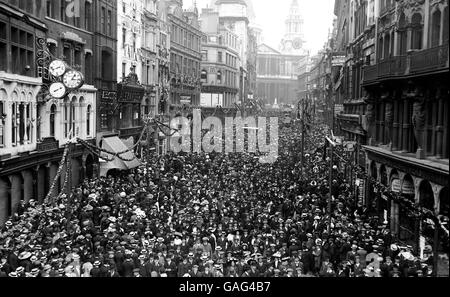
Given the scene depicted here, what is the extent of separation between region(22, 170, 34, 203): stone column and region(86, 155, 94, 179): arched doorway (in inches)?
407

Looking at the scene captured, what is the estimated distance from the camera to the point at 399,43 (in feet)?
85.3

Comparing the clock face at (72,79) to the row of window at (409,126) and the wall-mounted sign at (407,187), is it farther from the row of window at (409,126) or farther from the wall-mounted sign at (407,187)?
the wall-mounted sign at (407,187)

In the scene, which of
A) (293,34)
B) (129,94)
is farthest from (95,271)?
(293,34)

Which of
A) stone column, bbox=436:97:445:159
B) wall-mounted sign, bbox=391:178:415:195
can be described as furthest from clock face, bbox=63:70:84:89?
stone column, bbox=436:97:445:159

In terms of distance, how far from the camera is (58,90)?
1243 inches

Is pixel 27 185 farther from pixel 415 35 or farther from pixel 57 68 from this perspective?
pixel 415 35

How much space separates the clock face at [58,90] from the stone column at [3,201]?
5365 mm

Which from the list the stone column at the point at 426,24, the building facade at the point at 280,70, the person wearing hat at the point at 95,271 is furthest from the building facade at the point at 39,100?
the building facade at the point at 280,70

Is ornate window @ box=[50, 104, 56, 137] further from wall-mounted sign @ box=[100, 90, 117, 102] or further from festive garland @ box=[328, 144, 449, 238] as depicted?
festive garland @ box=[328, 144, 449, 238]

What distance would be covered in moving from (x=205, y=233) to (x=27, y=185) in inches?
487
